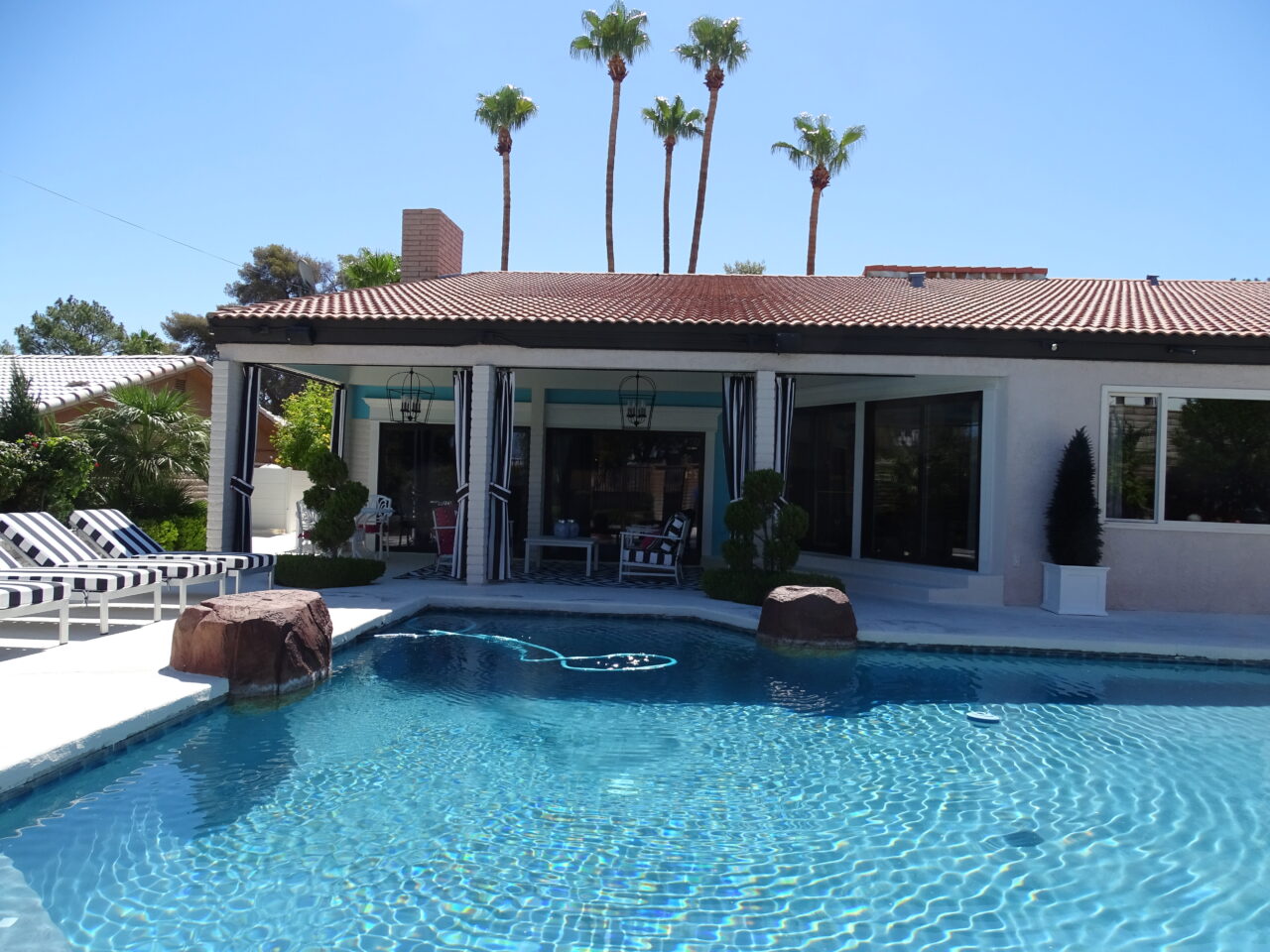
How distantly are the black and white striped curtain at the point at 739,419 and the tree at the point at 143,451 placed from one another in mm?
9341

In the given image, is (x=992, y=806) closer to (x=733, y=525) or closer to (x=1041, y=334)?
(x=733, y=525)

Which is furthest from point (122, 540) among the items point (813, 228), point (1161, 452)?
point (813, 228)

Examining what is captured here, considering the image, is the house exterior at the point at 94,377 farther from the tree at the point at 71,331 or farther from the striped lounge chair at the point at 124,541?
the tree at the point at 71,331

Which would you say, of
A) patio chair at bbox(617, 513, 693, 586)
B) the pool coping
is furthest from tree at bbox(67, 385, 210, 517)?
patio chair at bbox(617, 513, 693, 586)

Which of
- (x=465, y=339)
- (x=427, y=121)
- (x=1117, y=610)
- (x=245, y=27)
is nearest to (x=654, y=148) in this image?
(x=427, y=121)

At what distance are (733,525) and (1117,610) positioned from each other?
4.78m

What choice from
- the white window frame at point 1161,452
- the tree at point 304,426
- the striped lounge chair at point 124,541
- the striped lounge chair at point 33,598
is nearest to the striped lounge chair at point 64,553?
the striped lounge chair at point 124,541

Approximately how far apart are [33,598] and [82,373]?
18.4 metres

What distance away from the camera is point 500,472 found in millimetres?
11844

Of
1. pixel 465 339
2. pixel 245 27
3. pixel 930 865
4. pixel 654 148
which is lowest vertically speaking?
pixel 930 865

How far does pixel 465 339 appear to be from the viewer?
11.6m

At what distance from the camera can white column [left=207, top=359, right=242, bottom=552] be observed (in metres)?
11.6

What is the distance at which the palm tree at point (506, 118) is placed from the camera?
30.2 meters

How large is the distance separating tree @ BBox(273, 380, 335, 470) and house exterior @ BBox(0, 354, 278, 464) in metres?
1.81
